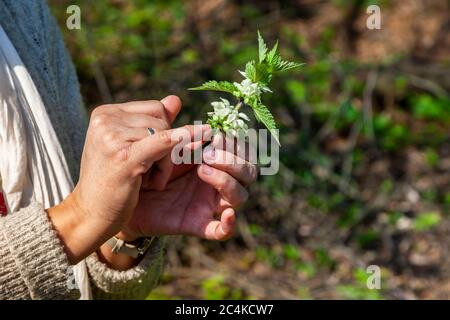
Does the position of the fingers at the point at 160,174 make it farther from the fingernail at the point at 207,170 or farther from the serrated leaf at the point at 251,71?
the serrated leaf at the point at 251,71

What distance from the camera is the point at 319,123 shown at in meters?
A: 3.99

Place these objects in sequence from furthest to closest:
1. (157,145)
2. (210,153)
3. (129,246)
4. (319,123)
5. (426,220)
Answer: (319,123), (426,220), (129,246), (210,153), (157,145)

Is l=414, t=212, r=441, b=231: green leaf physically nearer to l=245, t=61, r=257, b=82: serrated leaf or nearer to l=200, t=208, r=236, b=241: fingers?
l=200, t=208, r=236, b=241: fingers

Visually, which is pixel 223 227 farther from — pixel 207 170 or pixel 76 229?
pixel 76 229

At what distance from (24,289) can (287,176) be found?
7.06 ft

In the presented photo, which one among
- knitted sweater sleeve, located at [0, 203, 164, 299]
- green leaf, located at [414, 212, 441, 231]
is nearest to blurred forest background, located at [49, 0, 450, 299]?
green leaf, located at [414, 212, 441, 231]

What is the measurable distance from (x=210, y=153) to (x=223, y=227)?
0.15 m

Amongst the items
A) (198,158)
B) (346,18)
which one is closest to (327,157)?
(346,18)

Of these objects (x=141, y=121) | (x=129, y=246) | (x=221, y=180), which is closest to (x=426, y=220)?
(x=129, y=246)

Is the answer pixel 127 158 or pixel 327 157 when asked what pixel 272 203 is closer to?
pixel 327 157

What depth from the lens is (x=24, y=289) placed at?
1.47 metres

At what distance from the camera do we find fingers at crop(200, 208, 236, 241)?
4.59ft

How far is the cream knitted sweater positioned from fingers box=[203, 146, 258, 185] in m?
0.32

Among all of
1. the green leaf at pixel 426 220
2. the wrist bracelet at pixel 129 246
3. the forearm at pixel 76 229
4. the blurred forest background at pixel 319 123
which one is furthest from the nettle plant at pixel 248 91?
the green leaf at pixel 426 220
